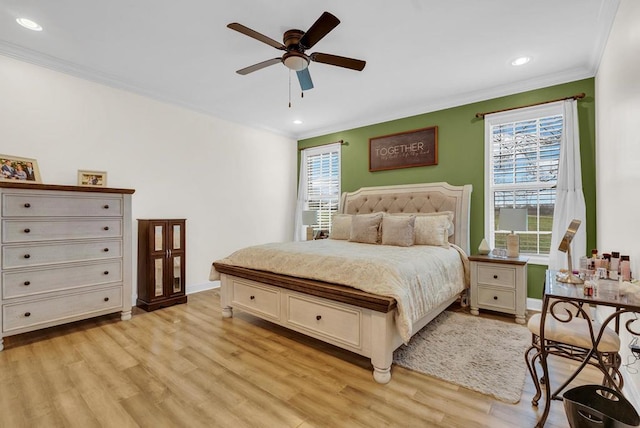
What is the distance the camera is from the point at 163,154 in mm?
4055

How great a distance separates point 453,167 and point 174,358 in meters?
3.98

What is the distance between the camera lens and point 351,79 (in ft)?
11.6

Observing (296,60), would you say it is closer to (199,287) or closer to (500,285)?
(500,285)

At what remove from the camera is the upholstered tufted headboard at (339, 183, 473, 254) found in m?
3.92

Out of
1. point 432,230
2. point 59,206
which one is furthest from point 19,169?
point 432,230

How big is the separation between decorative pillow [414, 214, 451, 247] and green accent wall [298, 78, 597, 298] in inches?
24.6

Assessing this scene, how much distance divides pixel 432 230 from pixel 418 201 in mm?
836

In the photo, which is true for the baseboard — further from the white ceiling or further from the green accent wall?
the green accent wall

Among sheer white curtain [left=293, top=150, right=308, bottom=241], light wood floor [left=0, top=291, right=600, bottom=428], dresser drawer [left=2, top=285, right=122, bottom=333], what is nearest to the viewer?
light wood floor [left=0, top=291, right=600, bottom=428]

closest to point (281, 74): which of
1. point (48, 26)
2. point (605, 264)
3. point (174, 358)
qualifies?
point (48, 26)

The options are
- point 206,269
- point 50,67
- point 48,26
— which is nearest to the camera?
point 48,26

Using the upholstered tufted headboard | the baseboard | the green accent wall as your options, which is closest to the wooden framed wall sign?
the green accent wall

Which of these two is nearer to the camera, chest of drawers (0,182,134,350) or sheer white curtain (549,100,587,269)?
chest of drawers (0,182,134,350)

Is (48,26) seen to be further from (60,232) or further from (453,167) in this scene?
(453,167)
